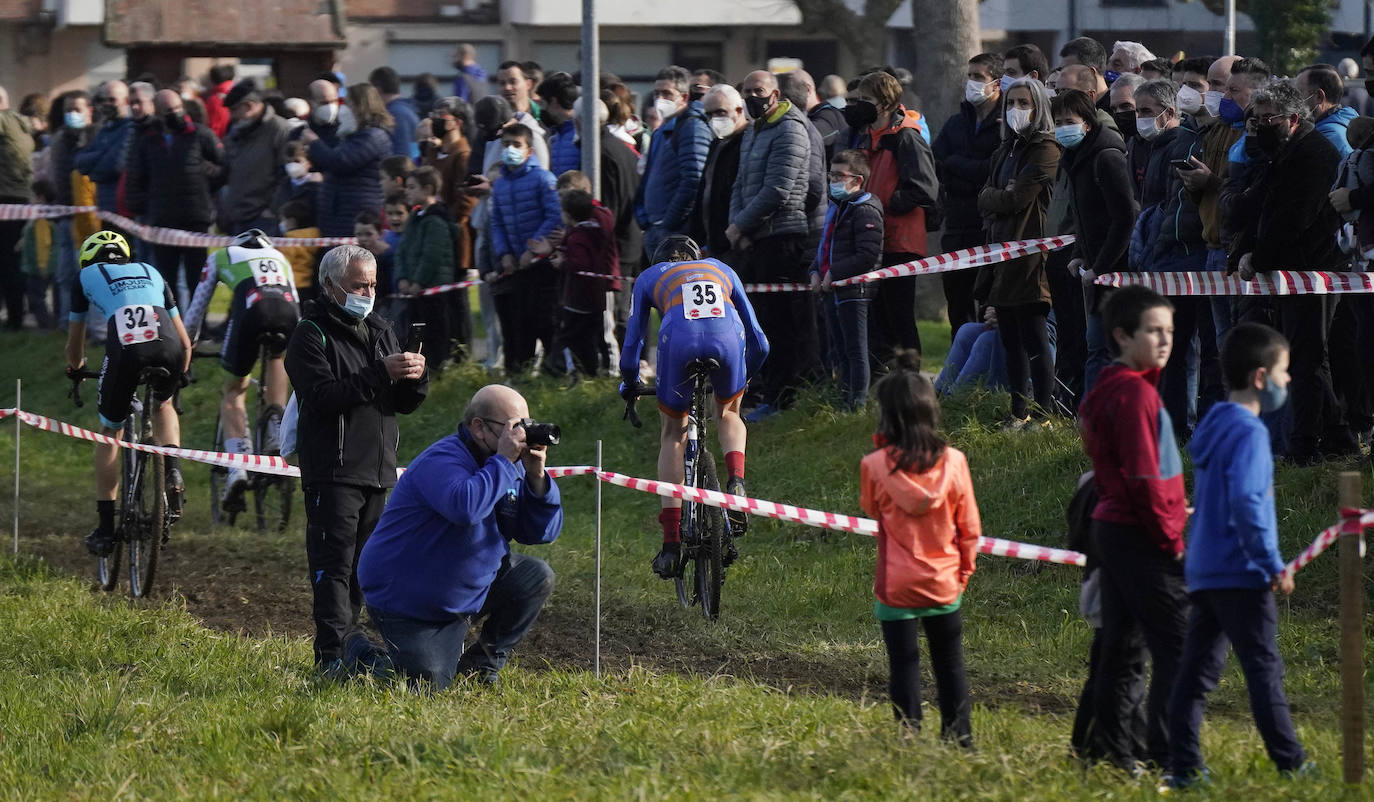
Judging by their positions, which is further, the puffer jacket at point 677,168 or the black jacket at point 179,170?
the black jacket at point 179,170

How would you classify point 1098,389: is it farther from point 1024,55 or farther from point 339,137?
point 339,137

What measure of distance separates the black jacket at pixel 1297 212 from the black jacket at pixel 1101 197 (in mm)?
898

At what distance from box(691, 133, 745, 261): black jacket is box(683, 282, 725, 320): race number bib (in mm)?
4138

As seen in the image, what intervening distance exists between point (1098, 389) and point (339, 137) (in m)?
12.9

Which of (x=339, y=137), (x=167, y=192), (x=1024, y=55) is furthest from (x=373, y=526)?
(x=167, y=192)

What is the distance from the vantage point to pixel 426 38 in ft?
144

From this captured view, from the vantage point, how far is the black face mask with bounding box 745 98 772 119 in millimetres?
14156

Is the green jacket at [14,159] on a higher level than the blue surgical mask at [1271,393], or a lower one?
higher

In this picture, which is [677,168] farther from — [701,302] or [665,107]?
[701,302]

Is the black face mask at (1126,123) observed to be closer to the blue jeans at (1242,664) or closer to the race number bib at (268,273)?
the race number bib at (268,273)

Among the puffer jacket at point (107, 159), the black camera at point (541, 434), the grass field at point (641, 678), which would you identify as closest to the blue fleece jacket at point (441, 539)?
the black camera at point (541, 434)

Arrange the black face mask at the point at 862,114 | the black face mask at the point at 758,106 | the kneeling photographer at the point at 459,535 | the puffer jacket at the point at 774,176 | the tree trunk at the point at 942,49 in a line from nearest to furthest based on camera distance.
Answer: the kneeling photographer at the point at 459,535
the black face mask at the point at 862,114
the puffer jacket at the point at 774,176
the black face mask at the point at 758,106
the tree trunk at the point at 942,49

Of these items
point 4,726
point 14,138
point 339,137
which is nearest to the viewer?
point 4,726

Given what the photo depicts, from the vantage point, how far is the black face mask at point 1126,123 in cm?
1262
